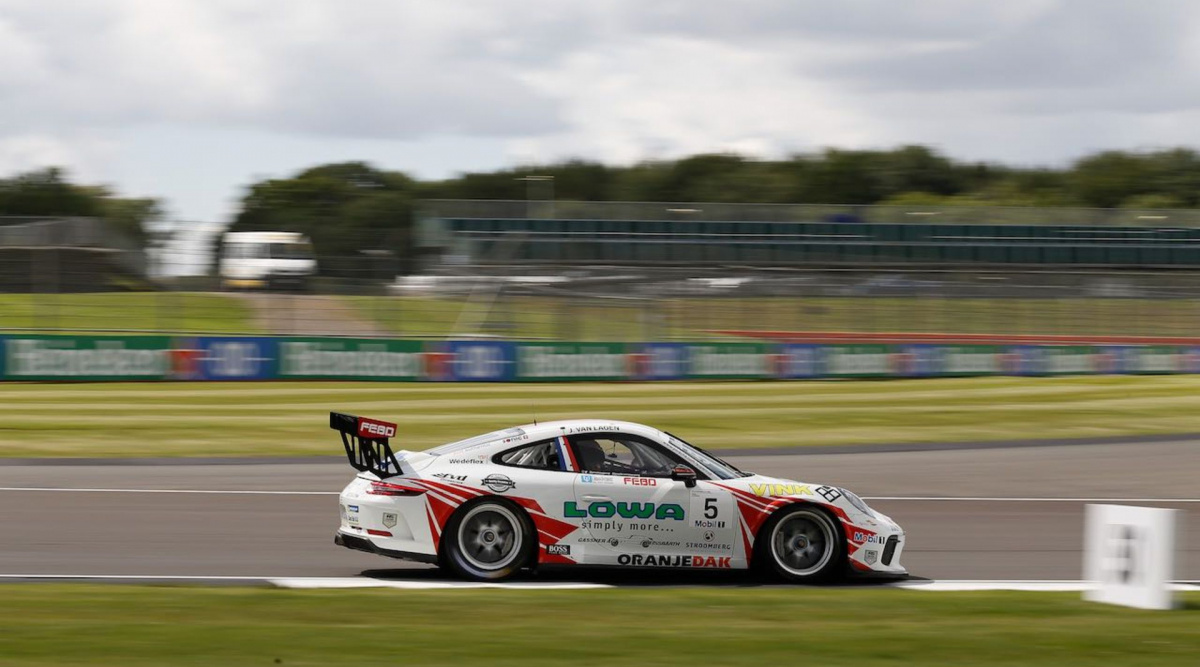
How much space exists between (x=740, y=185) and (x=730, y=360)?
6090 centimetres

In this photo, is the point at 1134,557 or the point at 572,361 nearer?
the point at 1134,557

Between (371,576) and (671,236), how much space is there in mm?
45176

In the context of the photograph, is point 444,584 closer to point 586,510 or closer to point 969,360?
point 586,510

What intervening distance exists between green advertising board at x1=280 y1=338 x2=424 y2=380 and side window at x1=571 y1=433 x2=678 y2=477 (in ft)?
58.5

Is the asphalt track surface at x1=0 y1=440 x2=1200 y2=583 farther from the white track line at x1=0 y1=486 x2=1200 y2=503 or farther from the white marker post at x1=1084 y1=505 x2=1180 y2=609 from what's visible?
the white marker post at x1=1084 y1=505 x2=1180 y2=609

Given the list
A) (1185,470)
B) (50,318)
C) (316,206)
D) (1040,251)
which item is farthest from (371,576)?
(316,206)

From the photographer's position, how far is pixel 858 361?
3050 cm

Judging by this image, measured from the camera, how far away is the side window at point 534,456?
8844 millimetres

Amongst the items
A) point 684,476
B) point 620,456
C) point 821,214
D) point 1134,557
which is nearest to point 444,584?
point 620,456

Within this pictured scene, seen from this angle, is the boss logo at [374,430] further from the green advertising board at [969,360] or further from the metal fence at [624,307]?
the green advertising board at [969,360]

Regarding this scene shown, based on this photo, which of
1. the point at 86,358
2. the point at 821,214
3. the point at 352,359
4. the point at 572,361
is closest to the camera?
the point at 86,358

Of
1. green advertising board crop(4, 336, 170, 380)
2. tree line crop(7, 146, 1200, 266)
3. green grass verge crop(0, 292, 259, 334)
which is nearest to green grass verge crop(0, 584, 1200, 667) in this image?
green advertising board crop(4, 336, 170, 380)

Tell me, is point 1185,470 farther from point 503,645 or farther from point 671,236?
point 671,236

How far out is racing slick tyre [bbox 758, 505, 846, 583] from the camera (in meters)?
8.96
